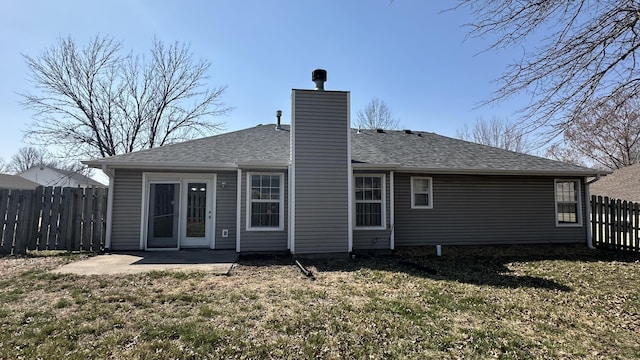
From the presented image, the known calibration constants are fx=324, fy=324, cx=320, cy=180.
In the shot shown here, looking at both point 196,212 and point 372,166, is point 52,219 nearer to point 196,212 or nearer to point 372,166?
point 196,212

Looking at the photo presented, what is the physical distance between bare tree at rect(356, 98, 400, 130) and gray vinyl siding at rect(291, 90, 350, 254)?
68.2ft

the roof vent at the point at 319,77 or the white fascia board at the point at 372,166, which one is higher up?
the roof vent at the point at 319,77

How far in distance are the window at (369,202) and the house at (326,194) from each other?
0.09 ft

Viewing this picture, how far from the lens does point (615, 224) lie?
32.8ft

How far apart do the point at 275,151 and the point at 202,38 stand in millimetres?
4380

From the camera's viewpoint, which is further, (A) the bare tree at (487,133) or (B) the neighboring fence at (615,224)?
(A) the bare tree at (487,133)

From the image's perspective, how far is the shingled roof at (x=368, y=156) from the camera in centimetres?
859

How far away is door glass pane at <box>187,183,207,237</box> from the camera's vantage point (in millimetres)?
8875

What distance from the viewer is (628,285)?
5961 millimetres

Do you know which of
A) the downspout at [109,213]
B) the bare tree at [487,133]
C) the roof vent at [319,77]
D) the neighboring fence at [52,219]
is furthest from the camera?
the bare tree at [487,133]

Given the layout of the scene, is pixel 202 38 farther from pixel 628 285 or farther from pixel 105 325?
pixel 628 285

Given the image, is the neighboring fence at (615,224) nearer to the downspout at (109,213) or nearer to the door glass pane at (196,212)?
the door glass pane at (196,212)

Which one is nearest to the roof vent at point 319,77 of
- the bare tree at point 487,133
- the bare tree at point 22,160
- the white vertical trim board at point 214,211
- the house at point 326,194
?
the house at point 326,194

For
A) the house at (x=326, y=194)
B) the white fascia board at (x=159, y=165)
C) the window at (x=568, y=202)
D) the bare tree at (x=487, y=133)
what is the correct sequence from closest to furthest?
the house at (x=326, y=194)
the white fascia board at (x=159, y=165)
the window at (x=568, y=202)
the bare tree at (x=487, y=133)
